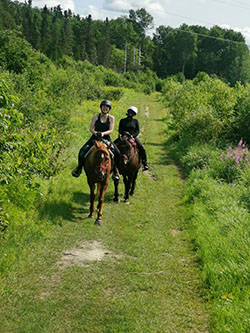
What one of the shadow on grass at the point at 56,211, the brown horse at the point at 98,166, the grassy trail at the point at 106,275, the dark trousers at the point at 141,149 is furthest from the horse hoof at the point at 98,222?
the dark trousers at the point at 141,149

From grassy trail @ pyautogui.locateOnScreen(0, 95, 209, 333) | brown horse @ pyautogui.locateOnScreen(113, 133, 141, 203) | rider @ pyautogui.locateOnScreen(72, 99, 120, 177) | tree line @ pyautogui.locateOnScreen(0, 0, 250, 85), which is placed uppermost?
tree line @ pyautogui.locateOnScreen(0, 0, 250, 85)

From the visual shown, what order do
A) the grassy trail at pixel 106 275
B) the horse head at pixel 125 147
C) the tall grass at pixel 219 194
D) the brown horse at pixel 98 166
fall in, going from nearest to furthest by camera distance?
1. the grassy trail at pixel 106 275
2. the tall grass at pixel 219 194
3. the brown horse at pixel 98 166
4. the horse head at pixel 125 147

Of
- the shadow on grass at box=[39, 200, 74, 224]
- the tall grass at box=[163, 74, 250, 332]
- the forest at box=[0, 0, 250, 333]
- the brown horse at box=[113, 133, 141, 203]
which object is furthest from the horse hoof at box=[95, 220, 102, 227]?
the tall grass at box=[163, 74, 250, 332]

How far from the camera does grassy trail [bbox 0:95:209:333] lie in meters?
5.21

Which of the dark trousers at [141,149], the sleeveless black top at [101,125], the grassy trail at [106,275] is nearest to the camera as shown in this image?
the grassy trail at [106,275]

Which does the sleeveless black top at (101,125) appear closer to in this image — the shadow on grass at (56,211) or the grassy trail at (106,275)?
the grassy trail at (106,275)

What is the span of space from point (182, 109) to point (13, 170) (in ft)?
59.7

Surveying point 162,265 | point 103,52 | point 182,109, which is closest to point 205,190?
point 162,265

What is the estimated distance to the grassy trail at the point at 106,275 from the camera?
5.21m

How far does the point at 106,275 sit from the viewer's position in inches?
258

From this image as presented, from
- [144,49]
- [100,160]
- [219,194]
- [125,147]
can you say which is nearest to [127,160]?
[125,147]

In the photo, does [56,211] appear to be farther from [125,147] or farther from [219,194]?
[219,194]

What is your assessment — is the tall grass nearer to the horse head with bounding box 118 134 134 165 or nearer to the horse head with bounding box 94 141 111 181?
the horse head with bounding box 118 134 134 165

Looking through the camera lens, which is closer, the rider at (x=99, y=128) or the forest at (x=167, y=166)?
the forest at (x=167, y=166)
